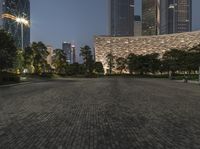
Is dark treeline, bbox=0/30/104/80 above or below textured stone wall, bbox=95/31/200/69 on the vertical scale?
below

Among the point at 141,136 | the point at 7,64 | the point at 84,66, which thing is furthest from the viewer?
the point at 84,66

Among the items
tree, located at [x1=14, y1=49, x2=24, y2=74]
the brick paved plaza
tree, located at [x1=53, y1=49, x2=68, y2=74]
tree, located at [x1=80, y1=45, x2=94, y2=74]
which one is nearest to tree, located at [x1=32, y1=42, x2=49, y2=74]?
tree, located at [x1=14, y1=49, x2=24, y2=74]

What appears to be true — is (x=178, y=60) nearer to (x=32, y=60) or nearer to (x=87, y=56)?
(x=87, y=56)

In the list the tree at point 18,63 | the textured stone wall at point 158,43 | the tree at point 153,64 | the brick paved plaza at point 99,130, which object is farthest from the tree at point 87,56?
the brick paved plaza at point 99,130

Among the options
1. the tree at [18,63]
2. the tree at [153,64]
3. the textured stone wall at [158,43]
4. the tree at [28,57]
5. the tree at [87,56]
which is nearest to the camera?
the tree at [18,63]

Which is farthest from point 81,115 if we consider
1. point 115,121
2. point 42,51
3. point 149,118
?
point 42,51

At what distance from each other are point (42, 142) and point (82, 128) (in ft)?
6.63

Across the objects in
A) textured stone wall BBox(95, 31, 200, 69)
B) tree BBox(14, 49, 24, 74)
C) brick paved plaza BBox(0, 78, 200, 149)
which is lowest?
brick paved plaza BBox(0, 78, 200, 149)

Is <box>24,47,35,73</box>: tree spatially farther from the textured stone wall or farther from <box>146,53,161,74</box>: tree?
Result: the textured stone wall

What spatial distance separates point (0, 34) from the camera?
44844 mm

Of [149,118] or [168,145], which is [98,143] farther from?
[149,118]

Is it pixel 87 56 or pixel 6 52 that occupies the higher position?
pixel 87 56

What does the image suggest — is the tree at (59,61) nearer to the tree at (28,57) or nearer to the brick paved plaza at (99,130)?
the tree at (28,57)

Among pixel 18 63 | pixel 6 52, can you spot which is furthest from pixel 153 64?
pixel 6 52
